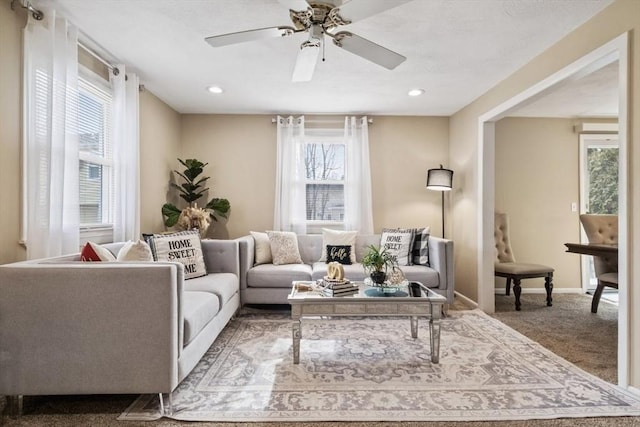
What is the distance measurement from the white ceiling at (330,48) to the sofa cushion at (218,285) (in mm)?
1871

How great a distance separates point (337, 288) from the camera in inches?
99.2

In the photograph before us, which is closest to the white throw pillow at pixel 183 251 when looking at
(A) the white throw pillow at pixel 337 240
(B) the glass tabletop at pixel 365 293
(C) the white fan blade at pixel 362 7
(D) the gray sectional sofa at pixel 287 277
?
(D) the gray sectional sofa at pixel 287 277

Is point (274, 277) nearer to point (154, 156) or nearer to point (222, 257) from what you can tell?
point (222, 257)

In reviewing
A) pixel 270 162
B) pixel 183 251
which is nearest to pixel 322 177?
pixel 270 162

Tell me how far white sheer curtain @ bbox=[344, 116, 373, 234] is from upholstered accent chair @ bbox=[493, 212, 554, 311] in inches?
61.0

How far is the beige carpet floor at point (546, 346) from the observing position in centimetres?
177

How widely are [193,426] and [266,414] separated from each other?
0.35 metres

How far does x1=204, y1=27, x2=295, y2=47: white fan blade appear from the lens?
2.08 metres

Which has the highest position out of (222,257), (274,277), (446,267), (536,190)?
(536,190)

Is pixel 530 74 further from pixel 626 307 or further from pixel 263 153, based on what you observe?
pixel 263 153

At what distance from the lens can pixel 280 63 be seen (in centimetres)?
315

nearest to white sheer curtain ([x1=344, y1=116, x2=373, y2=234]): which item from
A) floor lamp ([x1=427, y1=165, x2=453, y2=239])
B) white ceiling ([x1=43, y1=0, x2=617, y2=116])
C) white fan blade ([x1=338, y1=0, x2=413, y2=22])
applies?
white ceiling ([x1=43, y1=0, x2=617, y2=116])

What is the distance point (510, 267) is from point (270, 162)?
3.15 m

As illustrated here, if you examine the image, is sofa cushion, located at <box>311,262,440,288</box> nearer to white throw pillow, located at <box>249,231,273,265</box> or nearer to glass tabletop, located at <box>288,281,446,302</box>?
white throw pillow, located at <box>249,231,273,265</box>
